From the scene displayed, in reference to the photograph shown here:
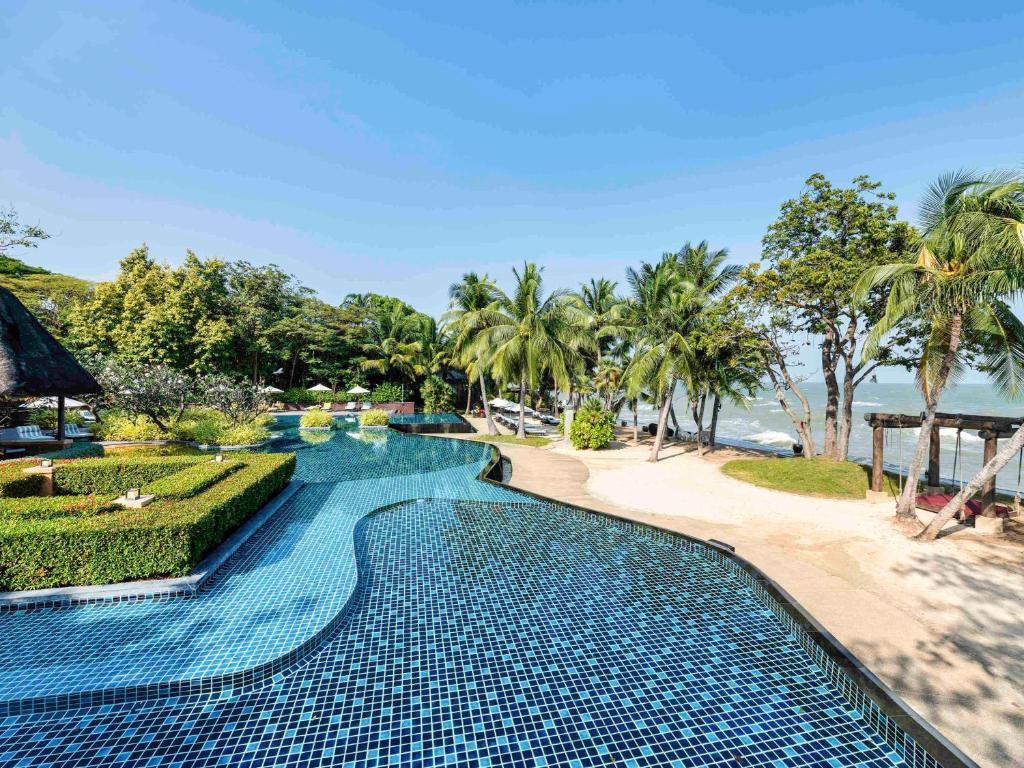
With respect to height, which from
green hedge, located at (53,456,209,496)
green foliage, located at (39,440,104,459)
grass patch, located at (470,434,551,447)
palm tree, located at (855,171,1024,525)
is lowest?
grass patch, located at (470,434,551,447)

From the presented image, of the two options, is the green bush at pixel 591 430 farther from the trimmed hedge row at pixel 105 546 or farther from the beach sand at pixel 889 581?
the trimmed hedge row at pixel 105 546

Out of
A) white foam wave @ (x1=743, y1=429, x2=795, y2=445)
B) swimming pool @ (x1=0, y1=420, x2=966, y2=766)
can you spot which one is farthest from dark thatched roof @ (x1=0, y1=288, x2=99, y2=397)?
white foam wave @ (x1=743, y1=429, x2=795, y2=445)

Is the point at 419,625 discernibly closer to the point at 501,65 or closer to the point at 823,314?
the point at 823,314

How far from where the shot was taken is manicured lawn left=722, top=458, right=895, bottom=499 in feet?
34.1

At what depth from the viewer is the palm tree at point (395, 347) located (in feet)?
98.0

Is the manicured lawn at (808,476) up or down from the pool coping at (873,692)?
up

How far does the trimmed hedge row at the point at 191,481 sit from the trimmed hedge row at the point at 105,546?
2.23ft

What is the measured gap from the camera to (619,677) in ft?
13.0

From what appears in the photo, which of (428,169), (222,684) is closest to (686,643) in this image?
(222,684)

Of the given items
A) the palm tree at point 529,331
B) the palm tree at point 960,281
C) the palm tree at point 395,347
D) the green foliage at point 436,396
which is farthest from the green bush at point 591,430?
the palm tree at point 395,347

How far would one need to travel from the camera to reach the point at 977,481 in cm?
699

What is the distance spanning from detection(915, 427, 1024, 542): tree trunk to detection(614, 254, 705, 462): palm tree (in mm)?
7176

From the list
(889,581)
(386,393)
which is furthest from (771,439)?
(889,581)

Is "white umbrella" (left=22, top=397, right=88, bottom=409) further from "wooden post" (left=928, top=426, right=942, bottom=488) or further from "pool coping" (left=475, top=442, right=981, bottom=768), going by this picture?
"wooden post" (left=928, top=426, right=942, bottom=488)
